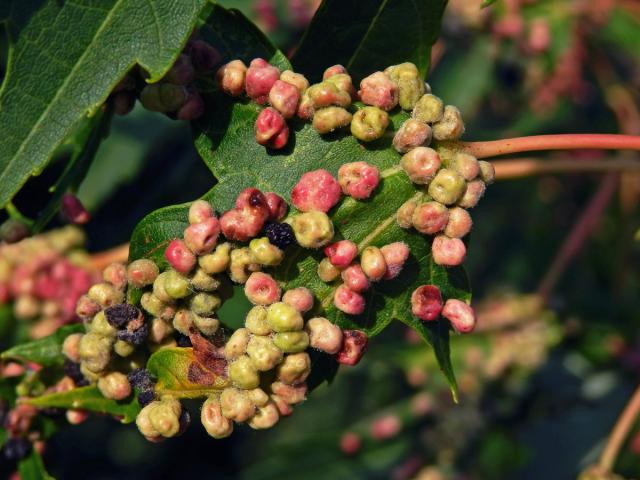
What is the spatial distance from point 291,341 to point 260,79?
540 millimetres

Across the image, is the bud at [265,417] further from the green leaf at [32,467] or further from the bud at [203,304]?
the green leaf at [32,467]

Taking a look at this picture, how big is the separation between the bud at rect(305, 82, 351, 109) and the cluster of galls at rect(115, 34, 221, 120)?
0.84 ft

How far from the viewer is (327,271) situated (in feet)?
5.82

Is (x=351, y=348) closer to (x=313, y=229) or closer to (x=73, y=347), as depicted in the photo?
(x=313, y=229)

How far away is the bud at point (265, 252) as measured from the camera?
1689 millimetres

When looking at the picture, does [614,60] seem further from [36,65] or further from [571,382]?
[36,65]

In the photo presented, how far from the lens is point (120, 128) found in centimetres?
356

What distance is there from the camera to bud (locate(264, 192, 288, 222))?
1.74 m

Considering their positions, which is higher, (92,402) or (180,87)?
(180,87)

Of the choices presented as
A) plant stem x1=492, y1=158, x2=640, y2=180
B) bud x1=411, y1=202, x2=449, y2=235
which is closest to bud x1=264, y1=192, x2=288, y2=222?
bud x1=411, y1=202, x2=449, y2=235

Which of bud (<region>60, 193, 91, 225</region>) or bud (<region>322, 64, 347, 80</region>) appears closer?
bud (<region>322, 64, 347, 80</region>)

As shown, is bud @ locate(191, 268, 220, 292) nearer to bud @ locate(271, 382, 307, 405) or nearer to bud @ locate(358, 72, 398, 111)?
bud @ locate(271, 382, 307, 405)

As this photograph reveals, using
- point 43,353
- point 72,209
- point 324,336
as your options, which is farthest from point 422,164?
point 43,353

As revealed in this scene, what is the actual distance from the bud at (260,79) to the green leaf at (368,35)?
0.51ft
